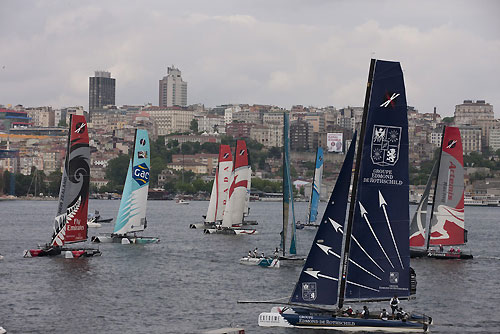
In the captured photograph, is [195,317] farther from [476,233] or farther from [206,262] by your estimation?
[476,233]

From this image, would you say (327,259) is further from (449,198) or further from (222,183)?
(222,183)

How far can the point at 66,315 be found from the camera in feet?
116

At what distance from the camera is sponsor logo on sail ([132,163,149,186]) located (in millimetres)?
60875

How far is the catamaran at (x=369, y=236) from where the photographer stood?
2781 cm

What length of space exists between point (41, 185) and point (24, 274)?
6115 inches

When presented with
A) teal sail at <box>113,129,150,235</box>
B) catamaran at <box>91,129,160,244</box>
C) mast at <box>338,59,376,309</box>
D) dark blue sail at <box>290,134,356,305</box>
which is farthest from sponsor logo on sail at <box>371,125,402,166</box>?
teal sail at <box>113,129,150,235</box>

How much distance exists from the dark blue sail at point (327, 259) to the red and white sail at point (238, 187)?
130ft

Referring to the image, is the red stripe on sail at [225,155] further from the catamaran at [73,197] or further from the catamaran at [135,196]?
the catamaran at [73,197]

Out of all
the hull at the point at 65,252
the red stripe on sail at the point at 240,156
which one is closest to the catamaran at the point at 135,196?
the hull at the point at 65,252

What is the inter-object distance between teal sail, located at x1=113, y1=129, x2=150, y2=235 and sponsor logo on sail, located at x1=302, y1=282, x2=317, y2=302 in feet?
106

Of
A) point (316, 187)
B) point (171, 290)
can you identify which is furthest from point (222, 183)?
point (171, 290)

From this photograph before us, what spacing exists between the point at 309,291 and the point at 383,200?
3602 millimetres

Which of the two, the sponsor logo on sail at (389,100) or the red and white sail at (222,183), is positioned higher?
the sponsor logo on sail at (389,100)

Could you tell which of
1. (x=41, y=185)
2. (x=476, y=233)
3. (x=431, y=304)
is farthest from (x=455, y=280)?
(x=41, y=185)
